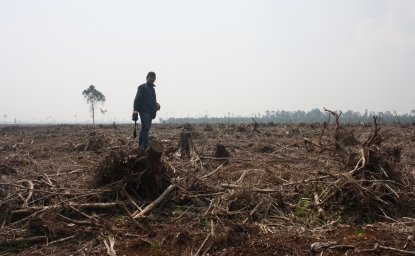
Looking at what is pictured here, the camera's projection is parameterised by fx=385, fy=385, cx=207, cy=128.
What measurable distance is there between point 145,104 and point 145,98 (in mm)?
148

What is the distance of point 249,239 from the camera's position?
4418 millimetres

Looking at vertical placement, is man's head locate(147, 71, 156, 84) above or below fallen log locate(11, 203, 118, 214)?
above

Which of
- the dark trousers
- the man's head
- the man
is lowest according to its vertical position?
the dark trousers

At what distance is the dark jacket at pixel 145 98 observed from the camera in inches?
336

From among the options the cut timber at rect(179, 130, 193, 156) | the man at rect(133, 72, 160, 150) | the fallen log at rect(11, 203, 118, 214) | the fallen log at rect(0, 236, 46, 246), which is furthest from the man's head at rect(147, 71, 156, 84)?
the fallen log at rect(0, 236, 46, 246)

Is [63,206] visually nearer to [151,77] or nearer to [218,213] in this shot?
[218,213]

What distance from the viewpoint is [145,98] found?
859 centimetres

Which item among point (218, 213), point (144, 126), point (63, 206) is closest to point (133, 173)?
point (63, 206)

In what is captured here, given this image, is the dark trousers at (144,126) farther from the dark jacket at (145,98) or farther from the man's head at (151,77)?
the man's head at (151,77)

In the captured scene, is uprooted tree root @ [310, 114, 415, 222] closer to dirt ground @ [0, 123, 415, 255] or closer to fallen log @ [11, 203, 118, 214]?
dirt ground @ [0, 123, 415, 255]

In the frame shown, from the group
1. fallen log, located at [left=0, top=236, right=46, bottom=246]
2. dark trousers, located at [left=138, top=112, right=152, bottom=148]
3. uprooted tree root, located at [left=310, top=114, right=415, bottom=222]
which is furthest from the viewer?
dark trousers, located at [left=138, top=112, right=152, bottom=148]

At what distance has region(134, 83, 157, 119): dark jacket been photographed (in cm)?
853

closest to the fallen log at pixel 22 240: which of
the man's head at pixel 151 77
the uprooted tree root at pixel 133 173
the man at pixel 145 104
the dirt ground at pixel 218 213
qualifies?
the dirt ground at pixel 218 213

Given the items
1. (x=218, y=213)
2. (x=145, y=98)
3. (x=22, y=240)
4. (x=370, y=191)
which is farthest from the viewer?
(x=145, y=98)
